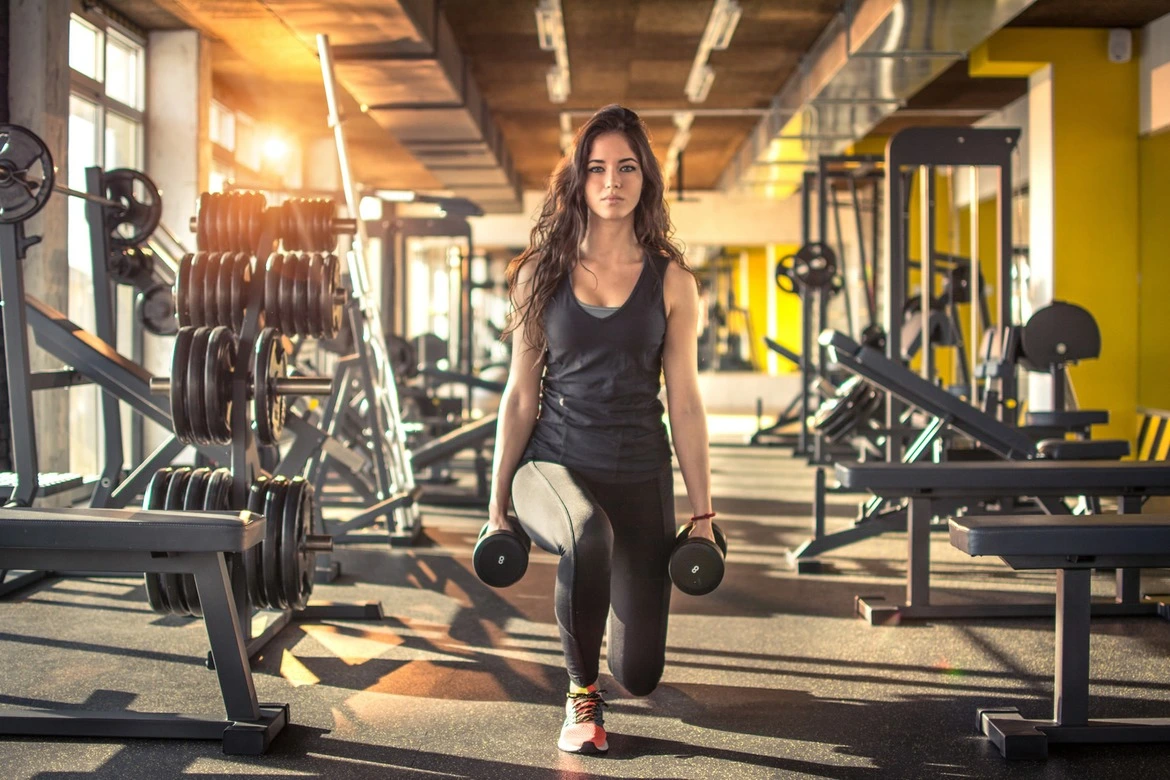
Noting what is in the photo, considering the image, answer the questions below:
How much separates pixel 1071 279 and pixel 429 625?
5.36 m

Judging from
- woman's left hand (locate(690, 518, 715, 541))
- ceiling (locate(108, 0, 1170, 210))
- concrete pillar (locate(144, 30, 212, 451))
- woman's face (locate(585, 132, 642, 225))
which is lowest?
woman's left hand (locate(690, 518, 715, 541))

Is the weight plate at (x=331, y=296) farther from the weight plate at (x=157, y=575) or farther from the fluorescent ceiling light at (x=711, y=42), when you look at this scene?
the fluorescent ceiling light at (x=711, y=42)

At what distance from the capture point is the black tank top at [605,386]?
2.09 meters

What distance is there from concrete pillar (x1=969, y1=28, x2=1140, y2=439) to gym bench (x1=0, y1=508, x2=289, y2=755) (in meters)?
6.03

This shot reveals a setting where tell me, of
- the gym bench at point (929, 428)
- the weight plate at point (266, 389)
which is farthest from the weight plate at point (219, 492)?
the gym bench at point (929, 428)

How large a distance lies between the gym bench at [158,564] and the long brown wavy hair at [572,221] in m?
0.69

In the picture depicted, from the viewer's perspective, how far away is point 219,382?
252cm

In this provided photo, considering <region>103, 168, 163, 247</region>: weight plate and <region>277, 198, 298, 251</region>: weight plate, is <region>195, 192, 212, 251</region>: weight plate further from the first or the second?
<region>103, 168, 163, 247</region>: weight plate

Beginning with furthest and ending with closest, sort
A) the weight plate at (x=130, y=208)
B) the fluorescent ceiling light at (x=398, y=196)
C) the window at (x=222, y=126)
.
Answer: the window at (x=222, y=126) < the fluorescent ceiling light at (x=398, y=196) < the weight plate at (x=130, y=208)

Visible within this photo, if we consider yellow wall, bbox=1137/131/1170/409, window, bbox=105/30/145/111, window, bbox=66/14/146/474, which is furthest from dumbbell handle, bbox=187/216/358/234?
yellow wall, bbox=1137/131/1170/409

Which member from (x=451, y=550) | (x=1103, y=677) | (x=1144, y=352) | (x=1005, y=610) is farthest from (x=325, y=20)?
(x=1144, y=352)

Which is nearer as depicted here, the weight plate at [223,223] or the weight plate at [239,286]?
the weight plate at [239,286]

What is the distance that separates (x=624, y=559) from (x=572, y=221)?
0.66 meters

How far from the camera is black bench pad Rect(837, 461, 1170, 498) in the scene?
315 centimetres
